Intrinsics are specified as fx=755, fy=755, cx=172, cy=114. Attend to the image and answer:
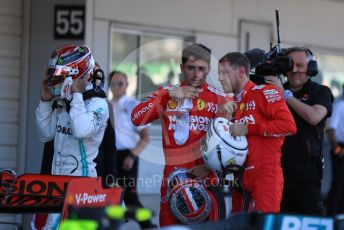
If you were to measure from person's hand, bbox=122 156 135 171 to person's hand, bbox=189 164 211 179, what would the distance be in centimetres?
353

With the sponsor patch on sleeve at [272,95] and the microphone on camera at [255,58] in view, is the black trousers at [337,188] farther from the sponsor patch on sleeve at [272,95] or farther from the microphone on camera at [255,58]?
the sponsor patch on sleeve at [272,95]

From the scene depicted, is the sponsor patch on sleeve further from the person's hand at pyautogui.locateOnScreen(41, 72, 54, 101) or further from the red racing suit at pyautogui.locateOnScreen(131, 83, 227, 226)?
the person's hand at pyautogui.locateOnScreen(41, 72, 54, 101)

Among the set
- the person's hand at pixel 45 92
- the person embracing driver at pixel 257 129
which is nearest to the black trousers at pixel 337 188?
the person embracing driver at pixel 257 129

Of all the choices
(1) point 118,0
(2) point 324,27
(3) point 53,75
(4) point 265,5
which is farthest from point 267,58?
(2) point 324,27

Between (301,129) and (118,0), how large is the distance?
150 inches

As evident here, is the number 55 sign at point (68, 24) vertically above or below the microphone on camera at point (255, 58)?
above

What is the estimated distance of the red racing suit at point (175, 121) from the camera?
5.89m

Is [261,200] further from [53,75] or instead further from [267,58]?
[53,75]

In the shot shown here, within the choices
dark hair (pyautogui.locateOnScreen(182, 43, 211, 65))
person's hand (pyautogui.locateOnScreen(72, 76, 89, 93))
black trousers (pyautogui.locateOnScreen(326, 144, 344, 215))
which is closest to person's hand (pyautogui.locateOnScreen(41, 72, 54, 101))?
person's hand (pyautogui.locateOnScreen(72, 76, 89, 93))

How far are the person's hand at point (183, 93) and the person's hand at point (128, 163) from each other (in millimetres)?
3509

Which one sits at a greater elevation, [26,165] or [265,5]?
[265,5]

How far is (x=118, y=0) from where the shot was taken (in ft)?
30.9

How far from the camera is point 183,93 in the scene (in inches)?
233

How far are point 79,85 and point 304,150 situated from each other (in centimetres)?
199
